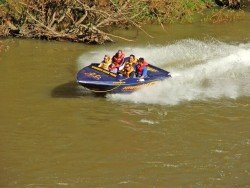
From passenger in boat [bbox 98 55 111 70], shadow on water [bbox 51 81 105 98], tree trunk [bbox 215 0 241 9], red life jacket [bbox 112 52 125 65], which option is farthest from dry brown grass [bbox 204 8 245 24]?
shadow on water [bbox 51 81 105 98]

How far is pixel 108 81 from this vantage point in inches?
669

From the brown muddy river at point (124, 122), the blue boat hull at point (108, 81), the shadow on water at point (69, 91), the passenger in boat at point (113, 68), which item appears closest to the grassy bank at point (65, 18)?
the brown muddy river at point (124, 122)

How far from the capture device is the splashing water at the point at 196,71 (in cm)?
1798

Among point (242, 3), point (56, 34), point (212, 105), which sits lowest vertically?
point (212, 105)

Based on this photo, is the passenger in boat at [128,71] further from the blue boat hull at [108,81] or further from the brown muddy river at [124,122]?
the brown muddy river at [124,122]

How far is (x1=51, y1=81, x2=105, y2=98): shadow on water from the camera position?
17388 mm

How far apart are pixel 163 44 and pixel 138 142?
32.1ft

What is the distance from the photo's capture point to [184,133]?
15.1 metres

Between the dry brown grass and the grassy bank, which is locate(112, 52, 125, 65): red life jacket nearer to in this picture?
the grassy bank

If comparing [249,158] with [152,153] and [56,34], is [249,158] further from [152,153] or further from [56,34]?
[56,34]

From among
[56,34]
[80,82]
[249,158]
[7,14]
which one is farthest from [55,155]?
[7,14]

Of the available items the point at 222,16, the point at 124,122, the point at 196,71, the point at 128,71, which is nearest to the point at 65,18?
the point at 196,71

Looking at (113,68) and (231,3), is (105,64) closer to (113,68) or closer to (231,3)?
(113,68)

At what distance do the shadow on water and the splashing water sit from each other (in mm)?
959
